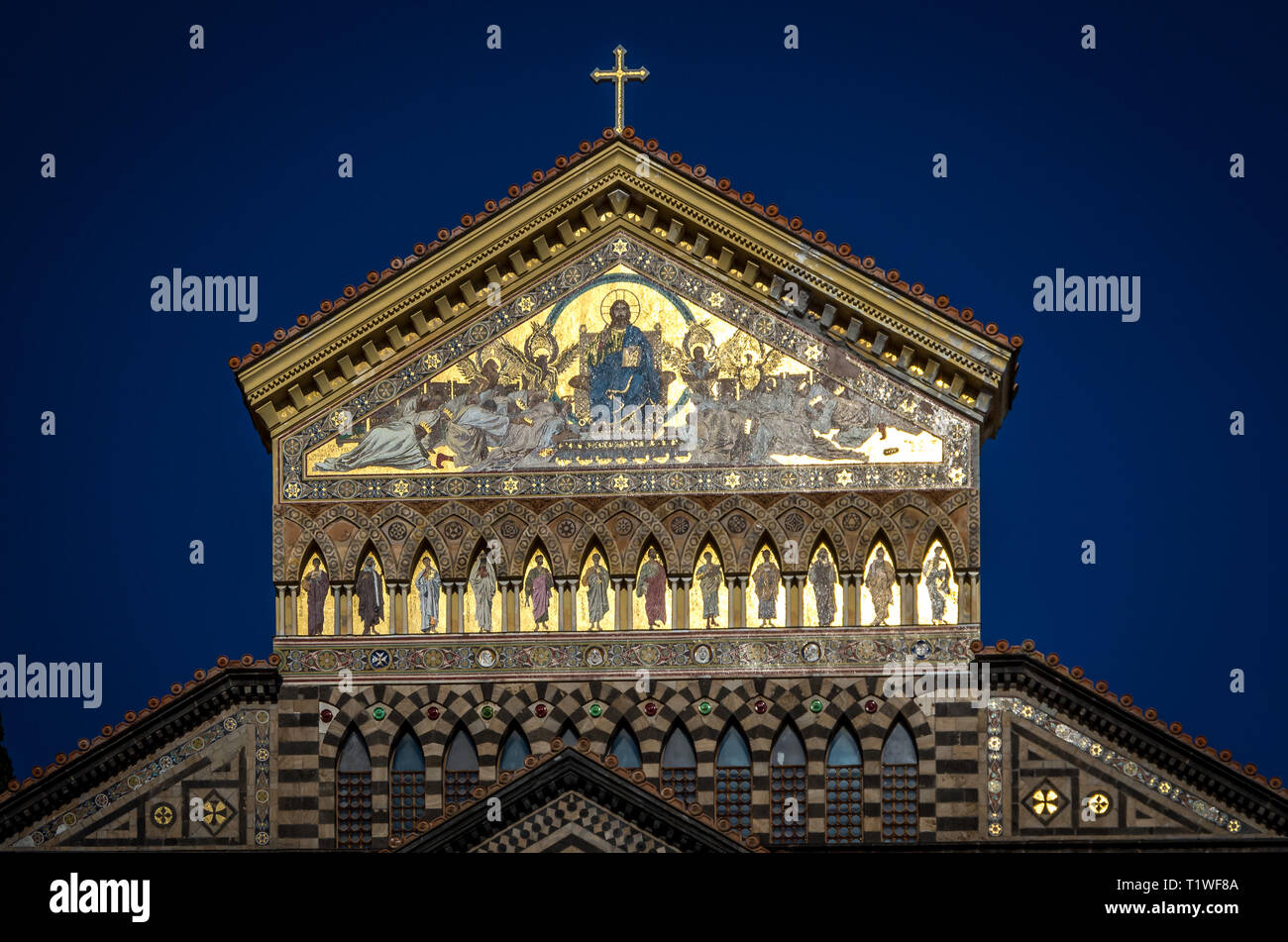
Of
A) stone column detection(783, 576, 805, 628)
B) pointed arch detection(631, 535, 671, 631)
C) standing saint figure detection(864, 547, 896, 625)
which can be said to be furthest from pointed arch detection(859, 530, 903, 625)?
pointed arch detection(631, 535, 671, 631)

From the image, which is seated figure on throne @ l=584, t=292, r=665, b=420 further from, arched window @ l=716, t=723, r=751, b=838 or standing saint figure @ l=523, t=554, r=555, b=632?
arched window @ l=716, t=723, r=751, b=838

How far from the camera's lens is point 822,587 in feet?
170

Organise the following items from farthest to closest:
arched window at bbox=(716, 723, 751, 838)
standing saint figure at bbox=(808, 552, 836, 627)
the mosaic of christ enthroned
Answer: the mosaic of christ enthroned
standing saint figure at bbox=(808, 552, 836, 627)
arched window at bbox=(716, 723, 751, 838)

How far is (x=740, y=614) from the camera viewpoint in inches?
2041

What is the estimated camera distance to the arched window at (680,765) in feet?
→ 168

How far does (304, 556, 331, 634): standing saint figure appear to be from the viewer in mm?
52213

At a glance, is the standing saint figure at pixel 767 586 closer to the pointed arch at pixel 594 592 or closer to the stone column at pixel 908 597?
the stone column at pixel 908 597

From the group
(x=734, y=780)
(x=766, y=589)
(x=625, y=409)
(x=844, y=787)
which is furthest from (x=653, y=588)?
(x=844, y=787)

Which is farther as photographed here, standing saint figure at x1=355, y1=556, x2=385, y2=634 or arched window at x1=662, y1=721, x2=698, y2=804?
standing saint figure at x1=355, y1=556, x2=385, y2=634

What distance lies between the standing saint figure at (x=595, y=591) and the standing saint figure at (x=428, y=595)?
8.11 feet

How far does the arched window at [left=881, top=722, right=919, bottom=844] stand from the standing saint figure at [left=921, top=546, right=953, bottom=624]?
199 cm

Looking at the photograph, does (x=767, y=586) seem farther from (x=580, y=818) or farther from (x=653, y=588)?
(x=580, y=818)
